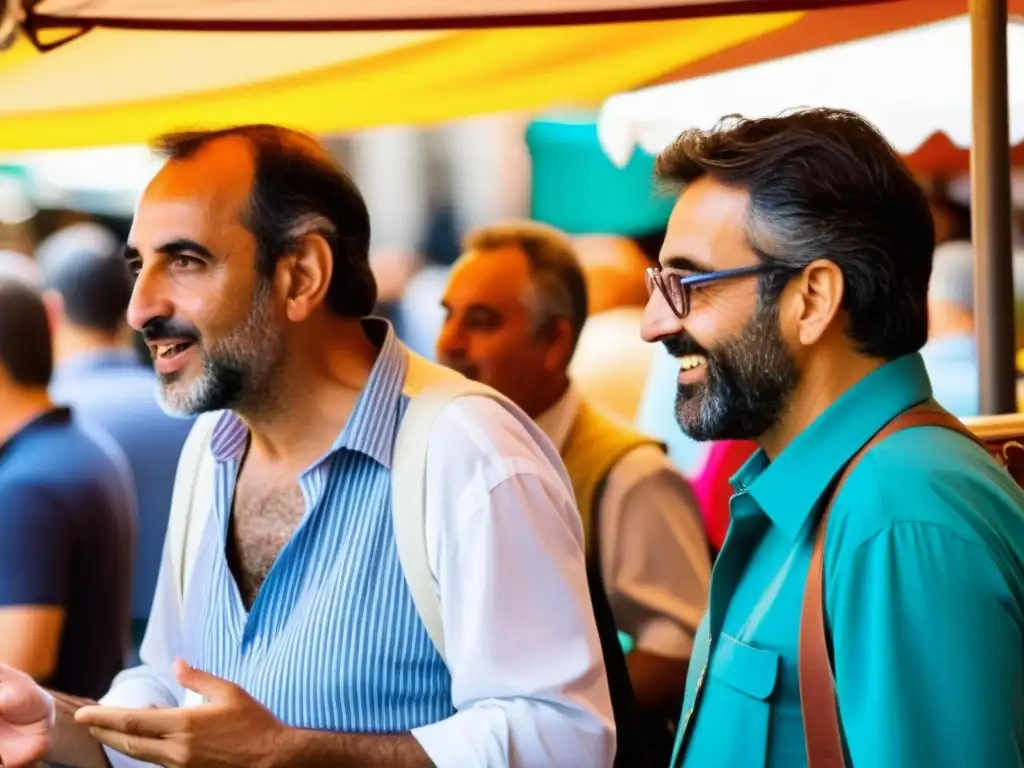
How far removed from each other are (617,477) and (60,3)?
1343 millimetres

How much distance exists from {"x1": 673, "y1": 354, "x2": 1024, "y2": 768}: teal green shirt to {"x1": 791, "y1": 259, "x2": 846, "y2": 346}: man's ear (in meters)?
0.08

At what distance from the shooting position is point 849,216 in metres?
1.55

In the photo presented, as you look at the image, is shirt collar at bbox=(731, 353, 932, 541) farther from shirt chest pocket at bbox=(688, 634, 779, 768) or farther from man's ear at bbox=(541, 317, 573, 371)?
man's ear at bbox=(541, 317, 573, 371)

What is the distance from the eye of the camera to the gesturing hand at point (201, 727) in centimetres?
156

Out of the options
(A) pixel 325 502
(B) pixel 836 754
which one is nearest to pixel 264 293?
(A) pixel 325 502

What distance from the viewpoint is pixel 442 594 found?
1688 millimetres

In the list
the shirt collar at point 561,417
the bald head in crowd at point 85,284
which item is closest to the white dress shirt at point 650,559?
the shirt collar at point 561,417

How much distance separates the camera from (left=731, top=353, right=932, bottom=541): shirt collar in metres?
1.46

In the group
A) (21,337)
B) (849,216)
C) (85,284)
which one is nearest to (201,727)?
(849,216)

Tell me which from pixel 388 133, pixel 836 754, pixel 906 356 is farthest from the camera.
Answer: pixel 388 133

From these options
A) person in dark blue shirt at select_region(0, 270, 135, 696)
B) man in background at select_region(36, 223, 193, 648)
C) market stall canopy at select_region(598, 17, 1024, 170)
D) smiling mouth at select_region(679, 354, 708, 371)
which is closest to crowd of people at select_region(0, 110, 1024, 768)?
smiling mouth at select_region(679, 354, 708, 371)

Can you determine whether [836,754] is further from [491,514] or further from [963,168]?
[963,168]

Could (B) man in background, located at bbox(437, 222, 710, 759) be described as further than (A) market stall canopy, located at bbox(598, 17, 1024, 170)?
No

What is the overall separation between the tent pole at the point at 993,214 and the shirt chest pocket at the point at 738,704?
1068 mm
